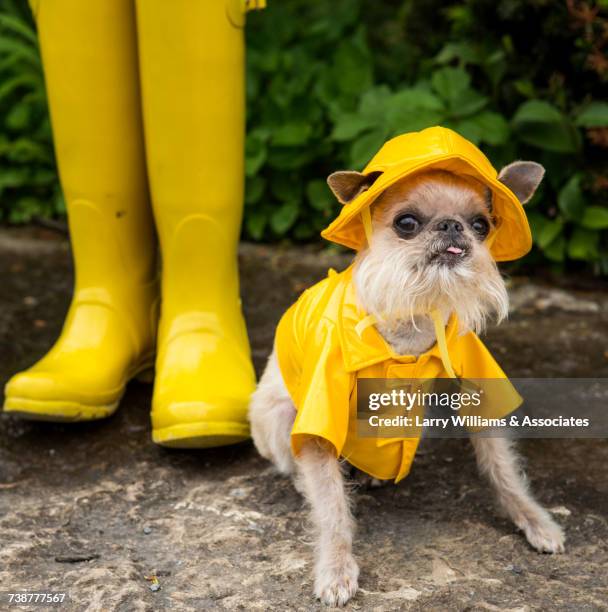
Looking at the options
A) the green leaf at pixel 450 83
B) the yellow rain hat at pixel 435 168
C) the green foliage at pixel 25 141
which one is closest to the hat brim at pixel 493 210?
the yellow rain hat at pixel 435 168

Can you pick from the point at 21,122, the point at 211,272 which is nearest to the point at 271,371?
the point at 211,272

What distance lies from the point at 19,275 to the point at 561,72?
2.26 meters

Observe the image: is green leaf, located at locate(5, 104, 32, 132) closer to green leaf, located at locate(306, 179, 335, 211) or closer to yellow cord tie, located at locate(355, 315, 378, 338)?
green leaf, located at locate(306, 179, 335, 211)

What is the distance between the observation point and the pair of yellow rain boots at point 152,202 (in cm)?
223

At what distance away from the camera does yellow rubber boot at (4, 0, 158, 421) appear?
90.9 inches

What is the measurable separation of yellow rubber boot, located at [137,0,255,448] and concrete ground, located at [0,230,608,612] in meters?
0.15

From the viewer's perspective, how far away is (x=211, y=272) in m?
2.45

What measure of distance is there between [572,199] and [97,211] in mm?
1721

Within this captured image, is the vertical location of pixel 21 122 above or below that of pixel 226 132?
below

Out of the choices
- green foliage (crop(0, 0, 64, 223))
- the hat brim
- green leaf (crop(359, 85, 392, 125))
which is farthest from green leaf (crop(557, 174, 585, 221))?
green foliage (crop(0, 0, 64, 223))

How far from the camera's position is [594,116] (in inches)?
122

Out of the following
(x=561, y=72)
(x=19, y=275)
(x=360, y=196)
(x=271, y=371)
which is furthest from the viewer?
(x=19, y=275)

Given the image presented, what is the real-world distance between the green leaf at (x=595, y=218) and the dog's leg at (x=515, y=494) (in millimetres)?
1410

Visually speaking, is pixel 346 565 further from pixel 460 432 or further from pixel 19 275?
pixel 19 275
